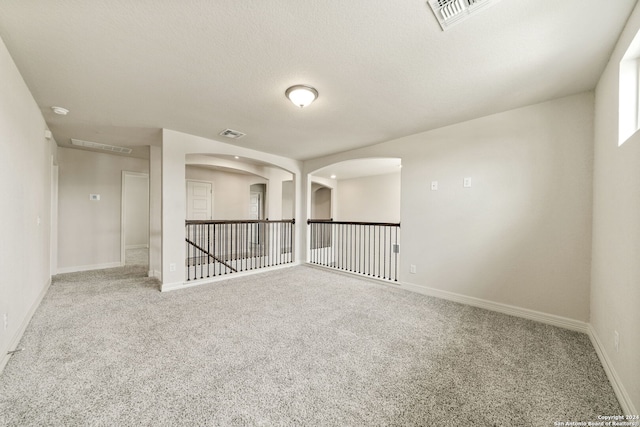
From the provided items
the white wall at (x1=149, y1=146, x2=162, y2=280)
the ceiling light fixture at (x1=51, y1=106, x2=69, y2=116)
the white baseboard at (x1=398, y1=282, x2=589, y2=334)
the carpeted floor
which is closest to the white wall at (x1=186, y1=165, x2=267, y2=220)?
the white wall at (x1=149, y1=146, x2=162, y2=280)

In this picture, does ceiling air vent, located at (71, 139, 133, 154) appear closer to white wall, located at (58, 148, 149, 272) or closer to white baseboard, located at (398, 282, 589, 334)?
white wall, located at (58, 148, 149, 272)

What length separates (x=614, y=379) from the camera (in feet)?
5.20

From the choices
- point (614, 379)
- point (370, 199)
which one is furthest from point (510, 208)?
point (370, 199)

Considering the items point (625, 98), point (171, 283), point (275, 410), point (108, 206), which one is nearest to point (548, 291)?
point (625, 98)

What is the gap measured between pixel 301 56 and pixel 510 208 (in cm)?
276

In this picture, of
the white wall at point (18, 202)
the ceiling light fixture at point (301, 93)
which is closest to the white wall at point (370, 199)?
the ceiling light fixture at point (301, 93)

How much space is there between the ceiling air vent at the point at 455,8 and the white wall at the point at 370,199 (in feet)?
19.4

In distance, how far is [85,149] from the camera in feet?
15.4

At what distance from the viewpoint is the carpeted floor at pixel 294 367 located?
1.37 meters

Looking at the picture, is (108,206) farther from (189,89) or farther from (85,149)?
(189,89)

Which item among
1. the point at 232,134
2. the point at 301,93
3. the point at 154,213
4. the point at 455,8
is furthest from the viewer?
the point at 154,213

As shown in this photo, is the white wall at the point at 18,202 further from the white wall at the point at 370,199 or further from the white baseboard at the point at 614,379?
the white wall at the point at 370,199

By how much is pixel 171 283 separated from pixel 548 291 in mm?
4759

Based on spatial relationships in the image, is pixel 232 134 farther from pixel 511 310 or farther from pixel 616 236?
pixel 511 310
